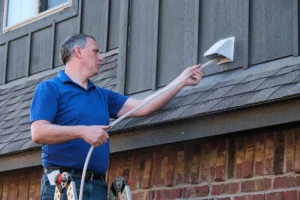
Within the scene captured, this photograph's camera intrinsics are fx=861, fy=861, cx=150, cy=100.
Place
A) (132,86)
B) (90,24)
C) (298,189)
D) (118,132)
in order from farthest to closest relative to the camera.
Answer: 1. (90,24)
2. (132,86)
3. (118,132)
4. (298,189)

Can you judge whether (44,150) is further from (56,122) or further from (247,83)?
(247,83)

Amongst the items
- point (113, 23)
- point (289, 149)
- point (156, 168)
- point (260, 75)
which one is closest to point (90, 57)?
Result: point (156, 168)

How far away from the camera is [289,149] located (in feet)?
18.5

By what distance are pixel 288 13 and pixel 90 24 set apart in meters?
3.19

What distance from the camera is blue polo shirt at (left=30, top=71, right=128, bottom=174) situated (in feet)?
18.5

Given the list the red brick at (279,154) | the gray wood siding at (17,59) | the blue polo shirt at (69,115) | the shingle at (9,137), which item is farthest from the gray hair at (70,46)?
the gray wood siding at (17,59)

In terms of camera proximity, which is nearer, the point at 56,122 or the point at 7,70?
the point at 56,122

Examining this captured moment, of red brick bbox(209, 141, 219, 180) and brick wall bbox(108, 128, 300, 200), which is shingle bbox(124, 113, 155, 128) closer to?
brick wall bbox(108, 128, 300, 200)

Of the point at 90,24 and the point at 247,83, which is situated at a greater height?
the point at 90,24

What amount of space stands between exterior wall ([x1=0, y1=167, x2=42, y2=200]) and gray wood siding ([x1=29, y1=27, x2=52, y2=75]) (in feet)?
4.27

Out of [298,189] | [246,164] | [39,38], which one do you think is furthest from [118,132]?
[39,38]

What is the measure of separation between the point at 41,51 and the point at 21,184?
1664 millimetres

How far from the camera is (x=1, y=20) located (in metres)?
10.0

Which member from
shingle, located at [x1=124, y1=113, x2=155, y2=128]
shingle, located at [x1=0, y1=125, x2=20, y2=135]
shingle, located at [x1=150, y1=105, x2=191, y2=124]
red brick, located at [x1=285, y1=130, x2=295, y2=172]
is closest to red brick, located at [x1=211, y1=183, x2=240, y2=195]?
red brick, located at [x1=285, y1=130, x2=295, y2=172]
